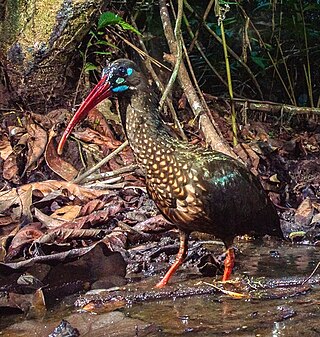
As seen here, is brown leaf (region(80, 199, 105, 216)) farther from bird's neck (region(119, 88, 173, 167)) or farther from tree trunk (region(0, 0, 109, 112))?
tree trunk (region(0, 0, 109, 112))

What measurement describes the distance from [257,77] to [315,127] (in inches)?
42.2

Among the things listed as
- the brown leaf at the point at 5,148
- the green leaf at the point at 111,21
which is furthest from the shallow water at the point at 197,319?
the green leaf at the point at 111,21

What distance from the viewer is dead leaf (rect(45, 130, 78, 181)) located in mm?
6113

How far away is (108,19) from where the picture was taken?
7047 mm

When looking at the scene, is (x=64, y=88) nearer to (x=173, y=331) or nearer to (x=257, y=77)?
(x=257, y=77)

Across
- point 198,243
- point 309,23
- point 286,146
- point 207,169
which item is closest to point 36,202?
point 198,243

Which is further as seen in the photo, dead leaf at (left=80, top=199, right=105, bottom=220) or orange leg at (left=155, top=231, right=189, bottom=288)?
dead leaf at (left=80, top=199, right=105, bottom=220)

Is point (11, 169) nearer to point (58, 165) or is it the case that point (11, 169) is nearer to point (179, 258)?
point (58, 165)

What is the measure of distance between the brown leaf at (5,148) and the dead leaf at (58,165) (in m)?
0.35

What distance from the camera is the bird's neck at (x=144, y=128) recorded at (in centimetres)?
419

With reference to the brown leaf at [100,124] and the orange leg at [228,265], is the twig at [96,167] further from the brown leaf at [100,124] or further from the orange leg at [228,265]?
the orange leg at [228,265]

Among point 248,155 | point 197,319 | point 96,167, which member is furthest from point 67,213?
point 248,155

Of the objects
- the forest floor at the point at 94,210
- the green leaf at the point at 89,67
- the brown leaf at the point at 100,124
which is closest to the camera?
the forest floor at the point at 94,210

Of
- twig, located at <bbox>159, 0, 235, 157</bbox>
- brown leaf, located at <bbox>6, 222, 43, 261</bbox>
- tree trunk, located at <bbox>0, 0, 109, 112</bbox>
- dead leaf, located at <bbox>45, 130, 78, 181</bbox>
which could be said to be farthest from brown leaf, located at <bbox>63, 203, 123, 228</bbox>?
tree trunk, located at <bbox>0, 0, 109, 112</bbox>
